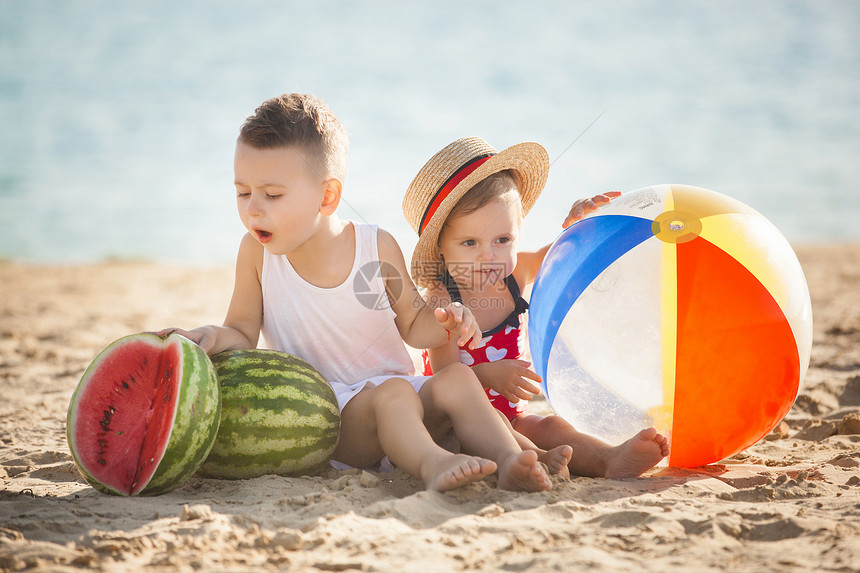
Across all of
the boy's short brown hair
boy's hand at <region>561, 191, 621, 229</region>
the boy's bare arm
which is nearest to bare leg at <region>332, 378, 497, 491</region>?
the boy's bare arm

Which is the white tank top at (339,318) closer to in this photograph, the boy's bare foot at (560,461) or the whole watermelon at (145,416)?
the whole watermelon at (145,416)

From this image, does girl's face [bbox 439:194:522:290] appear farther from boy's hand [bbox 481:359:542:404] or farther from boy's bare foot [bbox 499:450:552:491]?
boy's bare foot [bbox 499:450:552:491]

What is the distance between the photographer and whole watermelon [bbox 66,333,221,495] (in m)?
2.87

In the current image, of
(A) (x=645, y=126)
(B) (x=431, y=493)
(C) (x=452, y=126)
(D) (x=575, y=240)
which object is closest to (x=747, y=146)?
(A) (x=645, y=126)

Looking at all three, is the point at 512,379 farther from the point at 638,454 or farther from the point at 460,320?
the point at 638,454

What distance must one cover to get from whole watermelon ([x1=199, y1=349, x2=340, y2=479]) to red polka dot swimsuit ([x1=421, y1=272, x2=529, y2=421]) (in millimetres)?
972

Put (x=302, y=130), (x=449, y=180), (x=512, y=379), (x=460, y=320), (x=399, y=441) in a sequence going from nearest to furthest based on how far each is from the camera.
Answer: (x=399, y=441)
(x=460, y=320)
(x=302, y=130)
(x=512, y=379)
(x=449, y=180)

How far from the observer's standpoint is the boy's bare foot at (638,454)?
10.3 feet

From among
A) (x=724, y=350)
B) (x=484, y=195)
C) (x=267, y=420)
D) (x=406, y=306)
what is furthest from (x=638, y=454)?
(x=267, y=420)

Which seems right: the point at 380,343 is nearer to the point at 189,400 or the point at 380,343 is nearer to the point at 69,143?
the point at 189,400

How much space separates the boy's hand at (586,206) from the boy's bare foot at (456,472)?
1467 mm

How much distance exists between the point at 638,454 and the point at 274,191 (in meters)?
2.09

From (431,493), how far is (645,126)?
1960 centimetres

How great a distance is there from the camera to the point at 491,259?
3.82 metres
